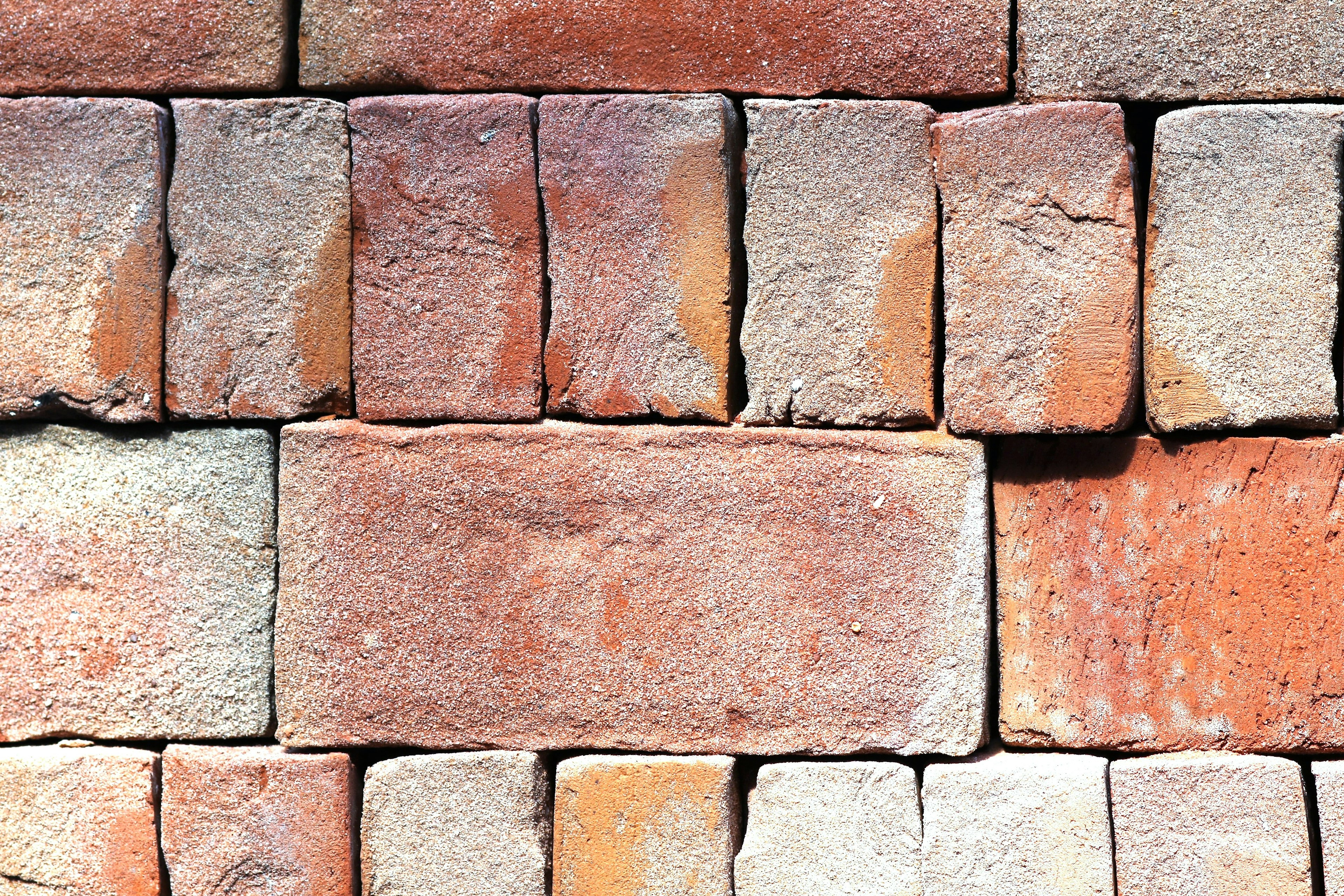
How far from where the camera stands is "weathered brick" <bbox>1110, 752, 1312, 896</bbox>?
236 cm

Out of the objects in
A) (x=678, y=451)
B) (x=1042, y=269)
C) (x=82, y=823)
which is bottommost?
(x=82, y=823)

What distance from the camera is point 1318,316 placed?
235 centimetres

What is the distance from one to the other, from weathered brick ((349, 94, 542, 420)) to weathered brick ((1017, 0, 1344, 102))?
1.22 meters

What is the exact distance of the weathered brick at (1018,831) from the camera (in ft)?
7.83

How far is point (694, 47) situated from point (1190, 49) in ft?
3.60

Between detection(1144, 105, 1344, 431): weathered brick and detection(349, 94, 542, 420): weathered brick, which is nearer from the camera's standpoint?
detection(1144, 105, 1344, 431): weathered brick

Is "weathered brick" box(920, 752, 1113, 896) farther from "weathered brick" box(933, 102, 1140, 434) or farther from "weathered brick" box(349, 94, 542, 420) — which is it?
"weathered brick" box(349, 94, 542, 420)

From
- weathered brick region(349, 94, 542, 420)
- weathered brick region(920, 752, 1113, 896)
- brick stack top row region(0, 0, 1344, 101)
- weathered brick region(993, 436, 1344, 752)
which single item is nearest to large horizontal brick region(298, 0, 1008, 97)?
brick stack top row region(0, 0, 1344, 101)

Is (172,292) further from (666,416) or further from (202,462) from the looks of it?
(666,416)

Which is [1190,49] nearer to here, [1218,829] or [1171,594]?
[1171,594]

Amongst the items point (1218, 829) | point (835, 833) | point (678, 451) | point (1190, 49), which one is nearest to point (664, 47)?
point (678, 451)

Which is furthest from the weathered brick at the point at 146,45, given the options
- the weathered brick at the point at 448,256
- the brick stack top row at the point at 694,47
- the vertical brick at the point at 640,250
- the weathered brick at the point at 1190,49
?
the weathered brick at the point at 1190,49

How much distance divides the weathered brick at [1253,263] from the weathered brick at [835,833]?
1071mm

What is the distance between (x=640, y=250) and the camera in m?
2.44
